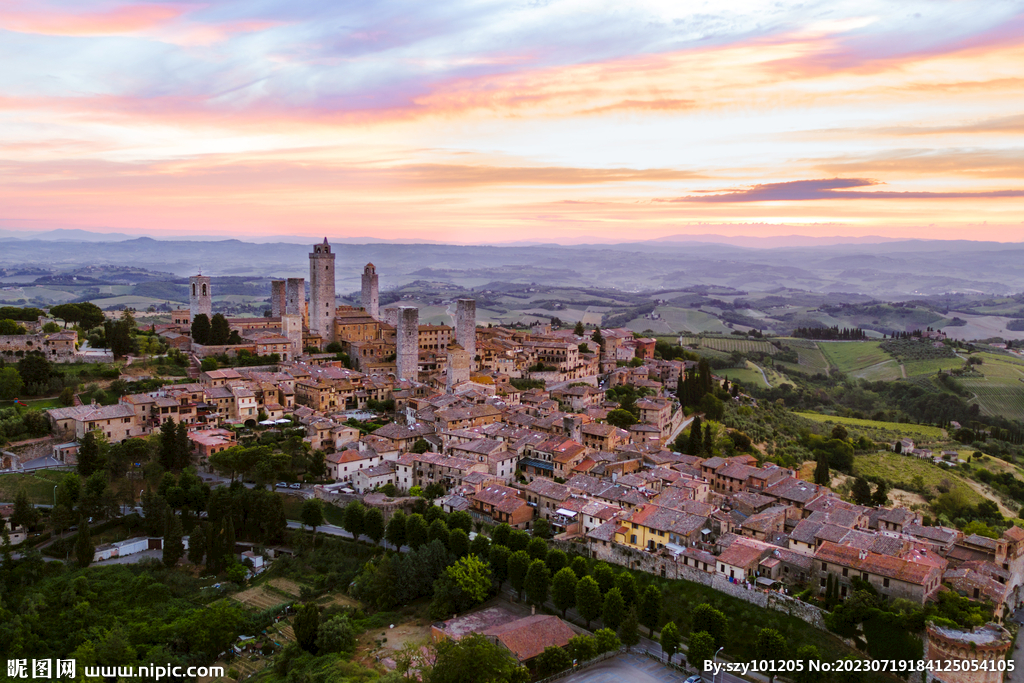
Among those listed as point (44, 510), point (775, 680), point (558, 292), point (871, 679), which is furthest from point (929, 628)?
point (558, 292)

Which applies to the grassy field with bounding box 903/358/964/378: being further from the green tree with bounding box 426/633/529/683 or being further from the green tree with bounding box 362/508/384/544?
the green tree with bounding box 426/633/529/683

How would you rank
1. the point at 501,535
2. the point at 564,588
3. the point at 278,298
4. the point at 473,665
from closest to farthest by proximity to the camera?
the point at 473,665 → the point at 564,588 → the point at 501,535 → the point at 278,298

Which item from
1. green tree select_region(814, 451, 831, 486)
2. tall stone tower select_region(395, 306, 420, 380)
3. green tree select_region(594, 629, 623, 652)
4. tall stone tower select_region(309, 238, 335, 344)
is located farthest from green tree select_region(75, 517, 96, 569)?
green tree select_region(814, 451, 831, 486)

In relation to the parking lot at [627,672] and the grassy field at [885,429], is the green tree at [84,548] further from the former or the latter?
the grassy field at [885,429]

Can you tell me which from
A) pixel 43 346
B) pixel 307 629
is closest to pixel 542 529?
pixel 307 629

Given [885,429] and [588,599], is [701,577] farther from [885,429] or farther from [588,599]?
[885,429]

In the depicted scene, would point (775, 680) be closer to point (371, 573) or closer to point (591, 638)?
point (591, 638)
